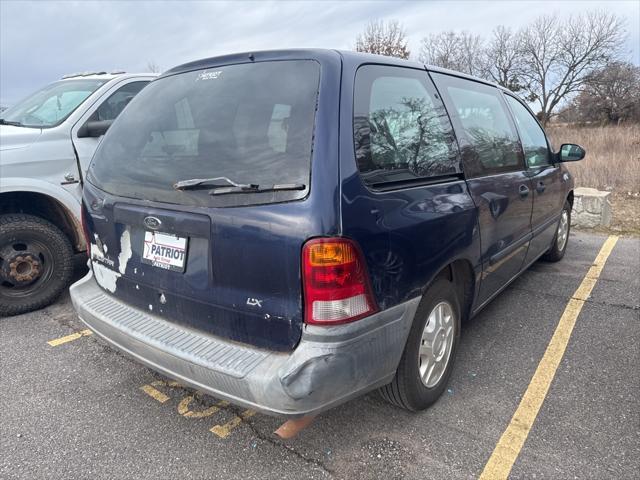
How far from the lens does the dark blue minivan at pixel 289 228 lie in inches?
71.5

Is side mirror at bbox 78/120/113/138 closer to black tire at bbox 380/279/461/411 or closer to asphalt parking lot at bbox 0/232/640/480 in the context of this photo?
asphalt parking lot at bbox 0/232/640/480

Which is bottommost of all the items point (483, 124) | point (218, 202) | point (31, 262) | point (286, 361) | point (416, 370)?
point (416, 370)

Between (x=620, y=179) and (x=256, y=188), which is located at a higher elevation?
(x=256, y=188)

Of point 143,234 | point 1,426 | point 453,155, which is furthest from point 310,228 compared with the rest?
point 1,426

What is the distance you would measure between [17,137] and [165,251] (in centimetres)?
251

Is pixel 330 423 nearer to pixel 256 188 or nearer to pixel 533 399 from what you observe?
pixel 533 399

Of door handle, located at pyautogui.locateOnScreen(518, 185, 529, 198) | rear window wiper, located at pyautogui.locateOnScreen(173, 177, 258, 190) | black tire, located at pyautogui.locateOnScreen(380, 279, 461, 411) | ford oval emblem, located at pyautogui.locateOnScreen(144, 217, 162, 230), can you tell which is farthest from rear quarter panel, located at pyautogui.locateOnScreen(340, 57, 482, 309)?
door handle, located at pyautogui.locateOnScreen(518, 185, 529, 198)

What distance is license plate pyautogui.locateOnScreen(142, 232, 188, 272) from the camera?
2088 millimetres

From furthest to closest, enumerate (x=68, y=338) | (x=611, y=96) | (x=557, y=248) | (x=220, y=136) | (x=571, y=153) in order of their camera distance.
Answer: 1. (x=611, y=96)
2. (x=557, y=248)
3. (x=571, y=153)
4. (x=68, y=338)
5. (x=220, y=136)

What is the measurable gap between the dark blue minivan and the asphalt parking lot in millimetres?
267

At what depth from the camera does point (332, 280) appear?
179 centimetres

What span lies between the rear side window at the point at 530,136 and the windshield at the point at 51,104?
149 inches

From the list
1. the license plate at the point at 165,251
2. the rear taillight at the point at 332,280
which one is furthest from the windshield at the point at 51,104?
the rear taillight at the point at 332,280

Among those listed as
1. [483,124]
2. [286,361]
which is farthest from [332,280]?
[483,124]
